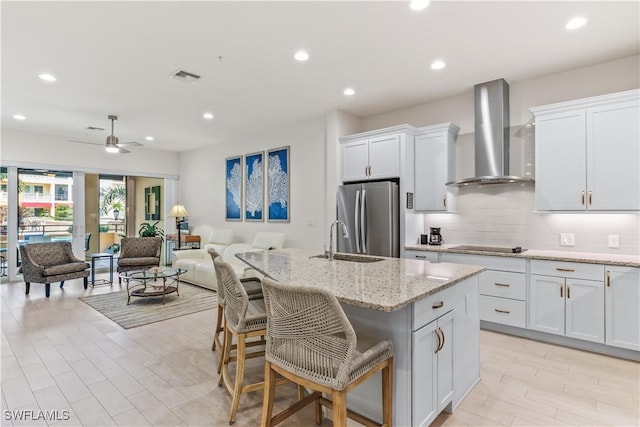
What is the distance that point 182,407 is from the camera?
89.0 inches

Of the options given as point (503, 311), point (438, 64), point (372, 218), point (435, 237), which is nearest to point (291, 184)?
point (372, 218)

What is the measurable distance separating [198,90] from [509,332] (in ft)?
14.9

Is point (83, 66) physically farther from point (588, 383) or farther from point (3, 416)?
point (588, 383)

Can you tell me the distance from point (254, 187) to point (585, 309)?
17.0ft

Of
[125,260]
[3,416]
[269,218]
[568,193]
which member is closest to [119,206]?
[125,260]

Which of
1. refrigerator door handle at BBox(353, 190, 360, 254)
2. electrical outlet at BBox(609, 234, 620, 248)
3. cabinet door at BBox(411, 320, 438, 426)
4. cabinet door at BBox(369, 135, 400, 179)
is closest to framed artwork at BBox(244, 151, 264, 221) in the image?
refrigerator door handle at BBox(353, 190, 360, 254)

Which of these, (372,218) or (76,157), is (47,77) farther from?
(372,218)

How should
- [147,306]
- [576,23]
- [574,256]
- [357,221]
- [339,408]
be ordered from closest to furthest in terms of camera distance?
1. [339,408]
2. [576,23]
3. [574,256]
4. [357,221]
5. [147,306]

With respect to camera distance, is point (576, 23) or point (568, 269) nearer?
point (576, 23)

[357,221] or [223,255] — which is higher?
[357,221]

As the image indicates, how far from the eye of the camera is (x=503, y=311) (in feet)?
11.7

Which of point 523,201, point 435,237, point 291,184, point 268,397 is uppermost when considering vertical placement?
point 291,184

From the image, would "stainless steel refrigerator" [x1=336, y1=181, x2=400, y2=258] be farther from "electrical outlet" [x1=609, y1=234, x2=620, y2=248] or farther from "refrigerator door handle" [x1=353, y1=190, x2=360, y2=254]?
"electrical outlet" [x1=609, y1=234, x2=620, y2=248]

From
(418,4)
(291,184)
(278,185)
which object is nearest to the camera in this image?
(418,4)
